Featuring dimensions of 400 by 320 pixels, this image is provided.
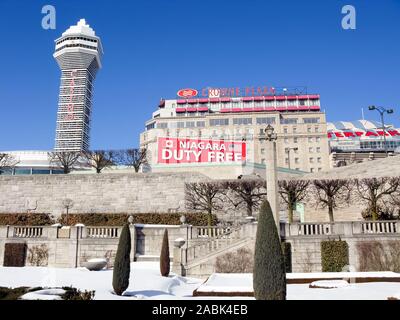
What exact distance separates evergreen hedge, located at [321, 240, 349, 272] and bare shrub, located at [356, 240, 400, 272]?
835 mm

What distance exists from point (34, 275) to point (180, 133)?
76603 mm

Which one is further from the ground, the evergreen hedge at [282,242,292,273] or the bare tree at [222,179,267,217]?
the bare tree at [222,179,267,217]

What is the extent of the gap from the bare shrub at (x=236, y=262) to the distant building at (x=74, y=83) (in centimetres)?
17644

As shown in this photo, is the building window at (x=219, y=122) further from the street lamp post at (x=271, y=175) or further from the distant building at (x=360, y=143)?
the street lamp post at (x=271, y=175)

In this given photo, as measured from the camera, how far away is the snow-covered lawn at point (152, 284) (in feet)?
44.8

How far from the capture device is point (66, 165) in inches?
2219

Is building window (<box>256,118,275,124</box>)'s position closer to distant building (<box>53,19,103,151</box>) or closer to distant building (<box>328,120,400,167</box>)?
distant building (<box>328,120,400,167</box>)

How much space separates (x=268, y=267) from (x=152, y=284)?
7854mm

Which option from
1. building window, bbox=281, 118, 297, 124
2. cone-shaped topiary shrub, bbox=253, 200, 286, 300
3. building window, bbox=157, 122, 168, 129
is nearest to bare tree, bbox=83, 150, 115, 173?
building window, bbox=157, 122, 168, 129

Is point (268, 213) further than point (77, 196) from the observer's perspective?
No

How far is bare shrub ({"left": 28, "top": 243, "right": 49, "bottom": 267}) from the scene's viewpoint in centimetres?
2400
